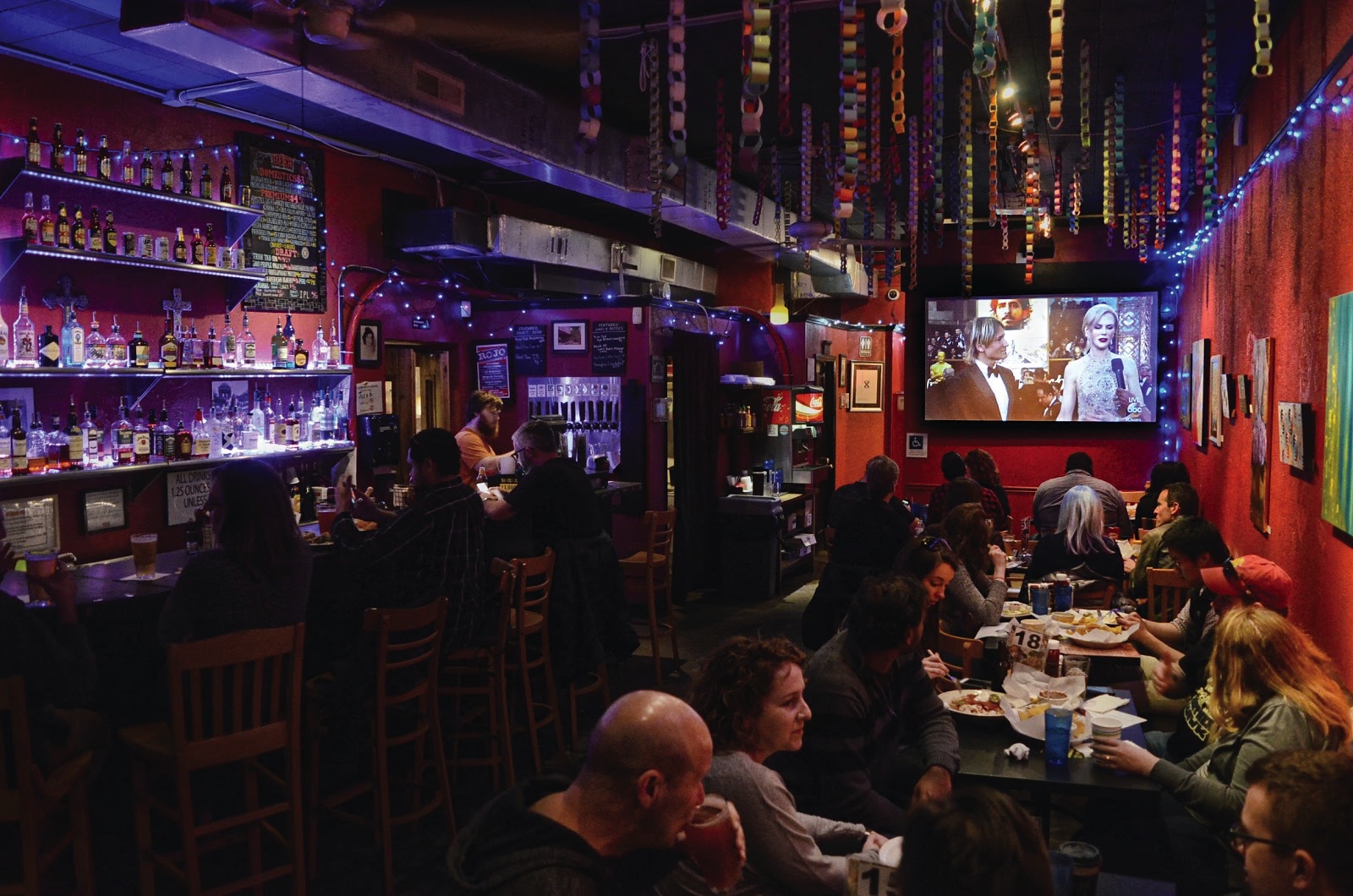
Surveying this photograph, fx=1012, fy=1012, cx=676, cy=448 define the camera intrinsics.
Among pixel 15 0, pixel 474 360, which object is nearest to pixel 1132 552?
pixel 474 360

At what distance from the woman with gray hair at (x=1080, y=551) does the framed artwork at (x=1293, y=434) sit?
947mm

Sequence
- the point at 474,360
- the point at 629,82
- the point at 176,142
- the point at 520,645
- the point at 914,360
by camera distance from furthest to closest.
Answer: the point at 914,360 < the point at 474,360 < the point at 629,82 < the point at 176,142 < the point at 520,645

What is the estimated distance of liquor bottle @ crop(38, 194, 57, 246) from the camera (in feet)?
16.0

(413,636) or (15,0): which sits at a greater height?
(15,0)

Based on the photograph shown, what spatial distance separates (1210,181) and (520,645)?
11.6ft

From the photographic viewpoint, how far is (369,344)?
7.39 m

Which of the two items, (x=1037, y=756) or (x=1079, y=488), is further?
(x=1079, y=488)

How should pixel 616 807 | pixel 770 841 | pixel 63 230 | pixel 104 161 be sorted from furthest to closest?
pixel 104 161, pixel 63 230, pixel 770 841, pixel 616 807

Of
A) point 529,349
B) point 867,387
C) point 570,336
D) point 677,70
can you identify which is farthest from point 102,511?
point 867,387

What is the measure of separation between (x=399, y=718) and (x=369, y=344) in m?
3.78

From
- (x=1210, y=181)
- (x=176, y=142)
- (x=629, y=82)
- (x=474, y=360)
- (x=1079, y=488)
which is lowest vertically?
(x=1079, y=488)

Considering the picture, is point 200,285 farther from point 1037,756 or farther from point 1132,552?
point 1132,552

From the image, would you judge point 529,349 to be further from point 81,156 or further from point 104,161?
point 81,156

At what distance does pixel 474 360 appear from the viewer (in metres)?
8.73
